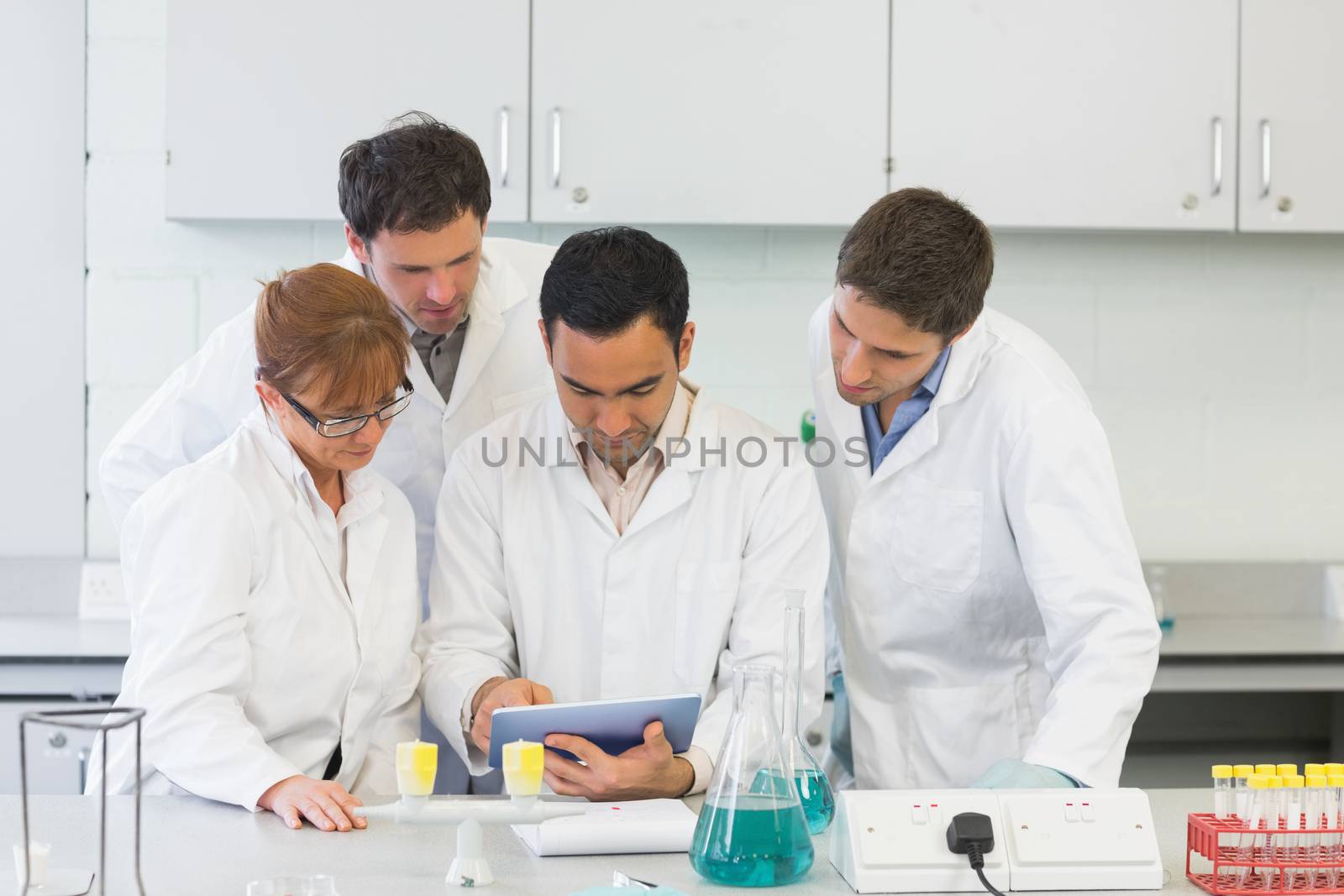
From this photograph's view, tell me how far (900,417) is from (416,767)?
37.6 inches

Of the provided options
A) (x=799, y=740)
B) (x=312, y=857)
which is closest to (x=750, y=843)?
(x=799, y=740)

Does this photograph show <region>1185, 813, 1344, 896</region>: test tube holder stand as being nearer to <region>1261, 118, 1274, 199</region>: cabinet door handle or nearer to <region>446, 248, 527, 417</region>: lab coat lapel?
<region>446, 248, 527, 417</region>: lab coat lapel

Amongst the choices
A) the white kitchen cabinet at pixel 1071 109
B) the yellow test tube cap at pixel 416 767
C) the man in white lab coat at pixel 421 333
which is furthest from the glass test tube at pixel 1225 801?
the white kitchen cabinet at pixel 1071 109

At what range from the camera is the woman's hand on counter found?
1403 mm

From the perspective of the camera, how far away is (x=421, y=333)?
81.2 inches

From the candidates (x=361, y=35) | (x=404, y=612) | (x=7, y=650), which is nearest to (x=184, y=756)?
(x=404, y=612)

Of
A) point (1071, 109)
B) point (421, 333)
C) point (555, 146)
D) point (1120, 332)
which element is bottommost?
point (421, 333)

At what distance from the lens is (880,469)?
187 cm

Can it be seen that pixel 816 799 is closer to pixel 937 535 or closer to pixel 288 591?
pixel 937 535

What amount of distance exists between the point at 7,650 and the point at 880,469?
1707mm

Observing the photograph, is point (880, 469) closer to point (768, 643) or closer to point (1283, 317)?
point (768, 643)

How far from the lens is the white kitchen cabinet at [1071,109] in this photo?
2713 mm

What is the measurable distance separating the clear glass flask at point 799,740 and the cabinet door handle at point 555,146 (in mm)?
1479

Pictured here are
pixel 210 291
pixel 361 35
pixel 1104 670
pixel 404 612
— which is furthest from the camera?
pixel 210 291
